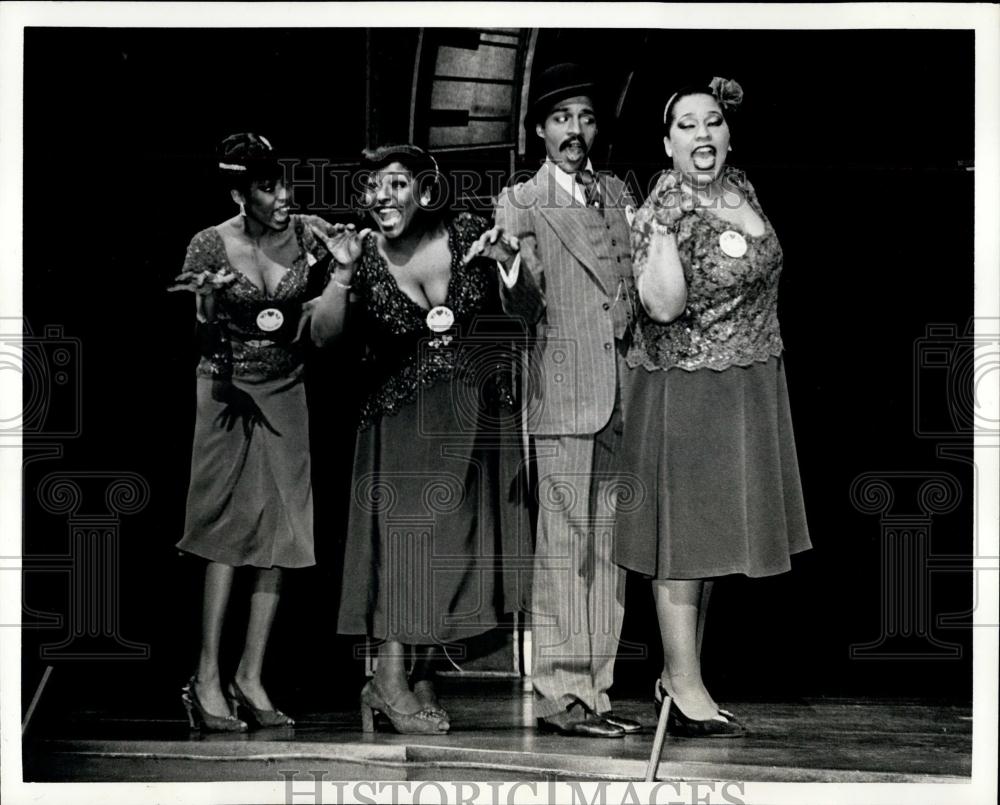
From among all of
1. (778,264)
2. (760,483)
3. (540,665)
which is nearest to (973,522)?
(760,483)

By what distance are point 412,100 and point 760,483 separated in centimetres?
139

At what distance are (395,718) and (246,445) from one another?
32.8 inches

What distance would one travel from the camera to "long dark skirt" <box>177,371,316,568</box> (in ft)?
11.8

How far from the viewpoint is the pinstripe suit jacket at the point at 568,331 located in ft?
11.8

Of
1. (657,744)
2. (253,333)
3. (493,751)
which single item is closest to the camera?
(657,744)

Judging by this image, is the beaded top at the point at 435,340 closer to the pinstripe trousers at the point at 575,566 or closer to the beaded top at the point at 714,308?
the pinstripe trousers at the point at 575,566

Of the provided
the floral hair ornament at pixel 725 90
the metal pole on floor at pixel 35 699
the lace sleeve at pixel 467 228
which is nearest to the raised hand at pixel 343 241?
the lace sleeve at pixel 467 228

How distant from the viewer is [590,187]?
3.64 meters

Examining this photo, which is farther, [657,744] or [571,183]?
[571,183]

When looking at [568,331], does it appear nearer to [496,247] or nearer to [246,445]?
[496,247]

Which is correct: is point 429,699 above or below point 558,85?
below

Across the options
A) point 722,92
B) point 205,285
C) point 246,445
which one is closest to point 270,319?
point 205,285

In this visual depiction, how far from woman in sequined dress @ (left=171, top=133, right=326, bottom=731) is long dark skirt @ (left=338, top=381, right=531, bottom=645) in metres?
0.17

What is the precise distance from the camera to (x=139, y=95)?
366cm
